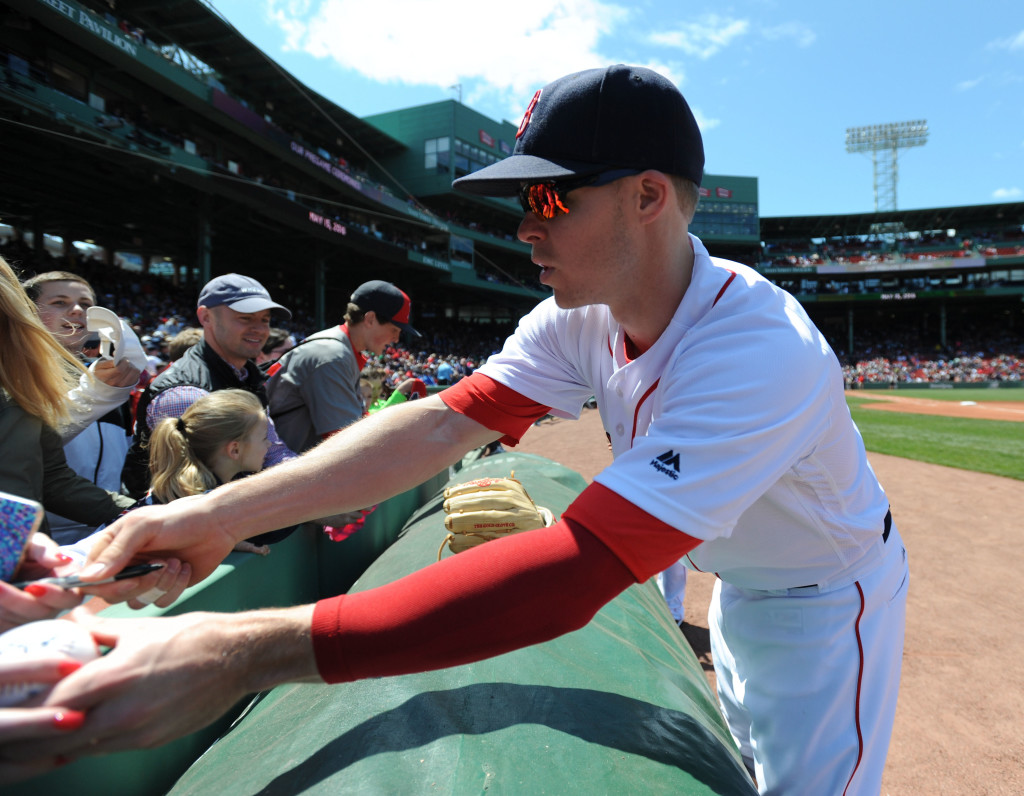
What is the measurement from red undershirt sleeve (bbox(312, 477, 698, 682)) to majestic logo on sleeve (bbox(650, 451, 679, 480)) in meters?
0.08

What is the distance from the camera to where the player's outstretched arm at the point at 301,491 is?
117 cm

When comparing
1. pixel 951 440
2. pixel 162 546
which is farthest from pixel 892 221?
pixel 162 546

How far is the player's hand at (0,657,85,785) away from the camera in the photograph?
0.67 meters

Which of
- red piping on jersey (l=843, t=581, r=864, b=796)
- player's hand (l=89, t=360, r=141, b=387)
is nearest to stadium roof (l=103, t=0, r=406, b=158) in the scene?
player's hand (l=89, t=360, r=141, b=387)

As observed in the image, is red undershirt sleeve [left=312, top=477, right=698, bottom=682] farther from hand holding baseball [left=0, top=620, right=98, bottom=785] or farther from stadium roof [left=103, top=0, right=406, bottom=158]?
stadium roof [left=103, top=0, right=406, bottom=158]

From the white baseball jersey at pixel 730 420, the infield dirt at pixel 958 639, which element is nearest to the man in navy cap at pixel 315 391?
the white baseball jersey at pixel 730 420

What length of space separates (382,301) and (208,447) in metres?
1.87

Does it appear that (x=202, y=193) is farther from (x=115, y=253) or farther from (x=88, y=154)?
(x=115, y=253)

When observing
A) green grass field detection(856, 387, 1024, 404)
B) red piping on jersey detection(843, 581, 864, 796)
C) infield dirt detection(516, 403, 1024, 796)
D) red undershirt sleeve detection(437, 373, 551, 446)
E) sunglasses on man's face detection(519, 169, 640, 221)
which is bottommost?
infield dirt detection(516, 403, 1024, 796)

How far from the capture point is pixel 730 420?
975 mm

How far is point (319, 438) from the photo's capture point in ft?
11.9

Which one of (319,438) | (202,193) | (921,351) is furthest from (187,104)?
(921,351)

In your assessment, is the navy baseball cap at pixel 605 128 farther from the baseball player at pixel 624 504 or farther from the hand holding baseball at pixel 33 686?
the hand holding baseball at pixel 33 686

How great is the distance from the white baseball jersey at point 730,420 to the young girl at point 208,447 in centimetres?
139
